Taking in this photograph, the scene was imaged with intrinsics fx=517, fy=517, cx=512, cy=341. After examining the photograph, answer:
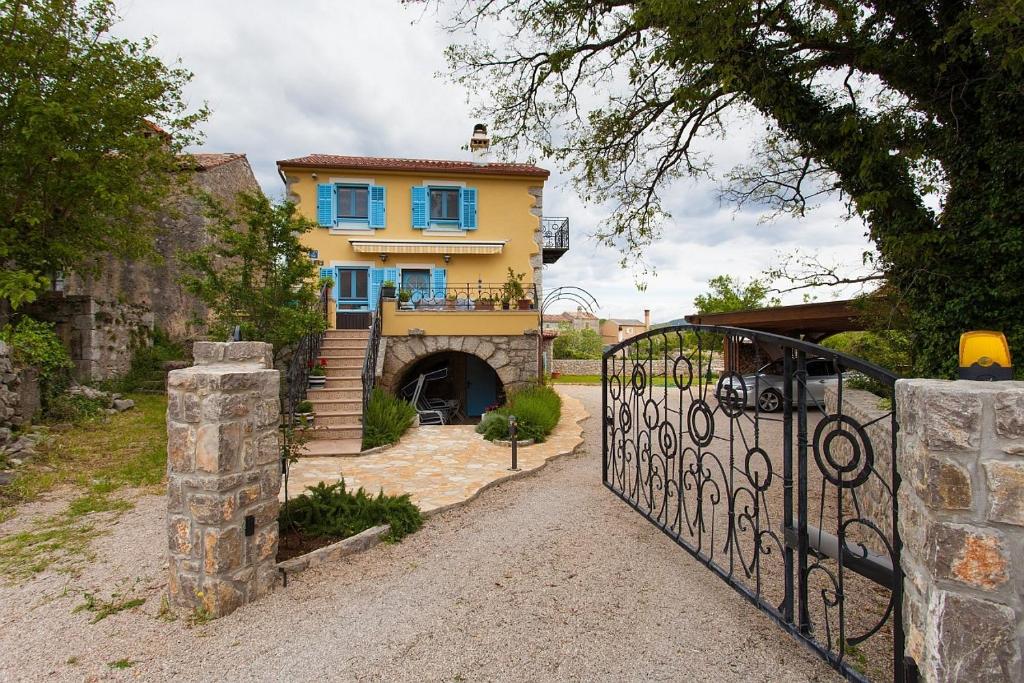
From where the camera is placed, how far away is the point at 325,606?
11.3 feet

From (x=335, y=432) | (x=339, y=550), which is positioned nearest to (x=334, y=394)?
(x=335, y=432)

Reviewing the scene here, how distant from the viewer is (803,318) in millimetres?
10492

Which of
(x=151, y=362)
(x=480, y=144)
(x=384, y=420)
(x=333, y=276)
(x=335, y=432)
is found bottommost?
(x=335, y=432)

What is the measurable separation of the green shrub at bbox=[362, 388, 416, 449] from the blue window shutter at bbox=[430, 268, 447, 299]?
5.07m

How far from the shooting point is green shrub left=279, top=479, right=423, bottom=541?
4.49 m

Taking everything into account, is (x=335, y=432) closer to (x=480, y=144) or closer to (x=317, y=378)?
(x=317, y=378)

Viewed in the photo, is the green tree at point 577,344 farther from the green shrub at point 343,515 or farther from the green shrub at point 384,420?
the green shrub at point 343,515

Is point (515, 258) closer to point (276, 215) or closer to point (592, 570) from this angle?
point (276, 215)

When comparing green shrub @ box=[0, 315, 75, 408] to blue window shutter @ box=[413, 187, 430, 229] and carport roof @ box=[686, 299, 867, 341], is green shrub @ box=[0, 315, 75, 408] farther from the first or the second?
carport roof @ box=[686, 299, 867, 341]

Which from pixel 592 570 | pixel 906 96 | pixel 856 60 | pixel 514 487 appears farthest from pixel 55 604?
pixel 906 96

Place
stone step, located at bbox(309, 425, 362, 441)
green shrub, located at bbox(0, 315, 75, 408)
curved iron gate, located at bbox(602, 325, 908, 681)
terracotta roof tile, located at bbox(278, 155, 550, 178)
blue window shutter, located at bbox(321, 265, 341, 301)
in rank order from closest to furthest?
curved iron gate, located at bbox(602, 325, 908, 681) → green shrub, located at bbox(0, 315, 75, 408) → stone step, located at bbox(309, 425, 362, 441) → terracotta roof tile, located at bbox(278, 155, 550, 178) → blue window shutter, located at bbox(321, 265, 341, 301)

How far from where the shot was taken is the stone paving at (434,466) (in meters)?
5.92

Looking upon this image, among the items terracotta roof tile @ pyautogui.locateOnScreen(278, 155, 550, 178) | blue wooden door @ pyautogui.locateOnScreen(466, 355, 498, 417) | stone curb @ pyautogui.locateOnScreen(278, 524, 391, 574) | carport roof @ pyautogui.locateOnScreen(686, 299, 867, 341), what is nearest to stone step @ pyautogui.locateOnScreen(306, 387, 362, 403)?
stone curb @ pyautogui.locateOnScreen(278, 524, 391, 574)

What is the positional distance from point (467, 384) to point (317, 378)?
5.53 m
